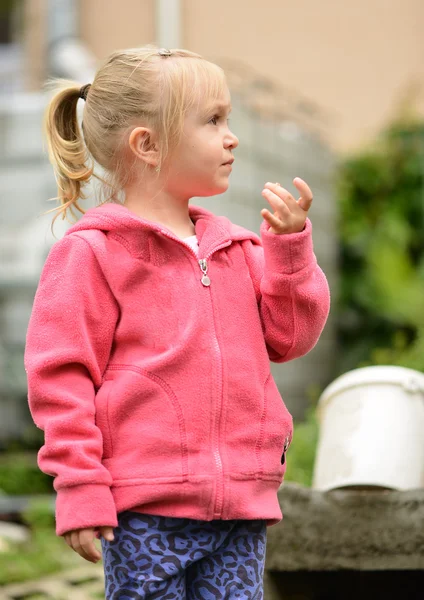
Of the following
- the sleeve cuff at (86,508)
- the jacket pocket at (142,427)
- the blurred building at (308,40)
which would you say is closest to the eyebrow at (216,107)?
the jacket pocket at (142,427)

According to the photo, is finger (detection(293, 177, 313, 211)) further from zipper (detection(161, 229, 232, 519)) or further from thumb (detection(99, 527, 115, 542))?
thumb (detection(99, 527, 115, 542))

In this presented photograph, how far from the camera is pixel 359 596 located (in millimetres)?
3459

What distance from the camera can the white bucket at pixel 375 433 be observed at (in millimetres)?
3104

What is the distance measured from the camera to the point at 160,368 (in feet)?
6.52

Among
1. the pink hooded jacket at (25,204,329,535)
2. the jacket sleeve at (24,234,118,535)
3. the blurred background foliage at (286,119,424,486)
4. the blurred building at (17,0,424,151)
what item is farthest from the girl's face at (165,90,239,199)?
the blurred building at (17,0,424,151)

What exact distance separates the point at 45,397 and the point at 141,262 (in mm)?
339

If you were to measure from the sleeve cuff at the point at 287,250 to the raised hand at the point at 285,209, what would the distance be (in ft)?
0.05

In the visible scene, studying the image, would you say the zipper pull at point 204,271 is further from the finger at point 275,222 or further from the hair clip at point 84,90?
the hair clip at point 84,90

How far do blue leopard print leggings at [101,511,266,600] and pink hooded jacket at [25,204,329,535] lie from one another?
52 mm

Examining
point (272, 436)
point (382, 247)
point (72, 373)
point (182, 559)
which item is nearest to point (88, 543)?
point (182, 559)

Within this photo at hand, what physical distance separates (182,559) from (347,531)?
4.01 feet

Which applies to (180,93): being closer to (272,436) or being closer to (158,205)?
(158,205)

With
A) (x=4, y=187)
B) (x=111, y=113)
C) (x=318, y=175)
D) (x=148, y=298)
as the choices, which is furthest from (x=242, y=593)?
(x=318, y=175)

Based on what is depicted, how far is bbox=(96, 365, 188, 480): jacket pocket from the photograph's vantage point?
6.44ft
